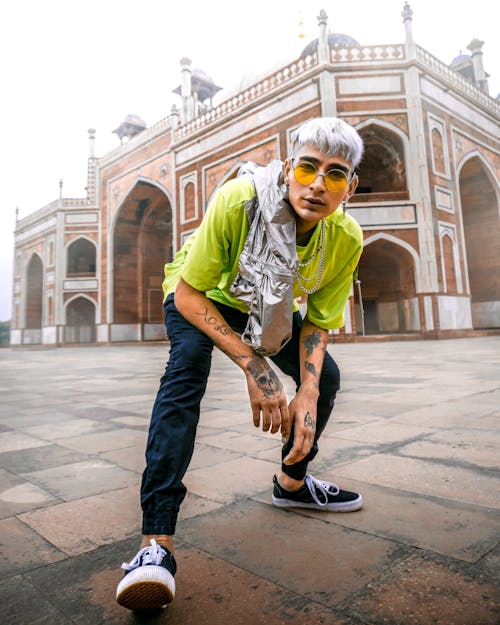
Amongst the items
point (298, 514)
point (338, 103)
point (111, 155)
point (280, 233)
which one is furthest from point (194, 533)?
point (111, 155)

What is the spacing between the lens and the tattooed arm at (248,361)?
51.3 inches

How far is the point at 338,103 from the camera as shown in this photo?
45.3ft

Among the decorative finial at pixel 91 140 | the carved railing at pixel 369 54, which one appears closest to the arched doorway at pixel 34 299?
the decorative finial at pixel 91 140

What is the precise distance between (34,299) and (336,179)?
31443 millimetres

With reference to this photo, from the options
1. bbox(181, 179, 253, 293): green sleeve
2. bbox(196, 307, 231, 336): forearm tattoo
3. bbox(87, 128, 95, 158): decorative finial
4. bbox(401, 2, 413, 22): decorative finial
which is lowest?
bbox(196, 307, 231, 336): forearm tattoo

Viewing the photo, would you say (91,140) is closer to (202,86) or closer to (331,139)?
(202,86)

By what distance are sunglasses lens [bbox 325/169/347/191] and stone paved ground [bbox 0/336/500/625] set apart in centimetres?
101

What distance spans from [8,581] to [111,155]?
24.0 meters

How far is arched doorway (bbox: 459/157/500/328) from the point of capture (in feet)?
56.1

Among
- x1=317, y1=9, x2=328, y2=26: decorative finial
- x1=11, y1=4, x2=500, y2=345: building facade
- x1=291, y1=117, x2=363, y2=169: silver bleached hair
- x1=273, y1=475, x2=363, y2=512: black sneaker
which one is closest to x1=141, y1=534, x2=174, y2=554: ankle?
x1=273, y1=475, x2=363, y2=512: black sneaker

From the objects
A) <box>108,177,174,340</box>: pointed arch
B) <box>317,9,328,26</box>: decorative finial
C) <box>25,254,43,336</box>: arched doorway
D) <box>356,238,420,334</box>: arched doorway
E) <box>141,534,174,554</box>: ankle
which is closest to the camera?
<box>141,534,174,554</box>: ankle

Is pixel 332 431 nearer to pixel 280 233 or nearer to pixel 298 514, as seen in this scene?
pixel 298 514

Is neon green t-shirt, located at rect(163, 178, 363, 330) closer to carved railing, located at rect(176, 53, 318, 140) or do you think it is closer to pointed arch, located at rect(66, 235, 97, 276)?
carved railing, located at rect(176, 53, 318, 140)

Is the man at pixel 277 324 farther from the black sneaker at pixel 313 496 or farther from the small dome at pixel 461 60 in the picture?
the small dome at pixel 461 60
